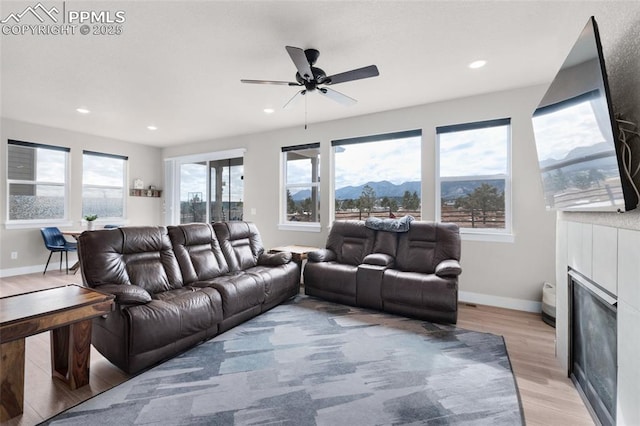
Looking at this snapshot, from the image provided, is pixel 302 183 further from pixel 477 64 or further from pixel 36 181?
pixel 36 181

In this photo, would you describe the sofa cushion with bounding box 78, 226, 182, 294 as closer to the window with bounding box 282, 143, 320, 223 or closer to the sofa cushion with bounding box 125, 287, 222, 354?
the sofa cushion with bounding box 125, 287, 222, 354

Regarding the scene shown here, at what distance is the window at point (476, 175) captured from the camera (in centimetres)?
361

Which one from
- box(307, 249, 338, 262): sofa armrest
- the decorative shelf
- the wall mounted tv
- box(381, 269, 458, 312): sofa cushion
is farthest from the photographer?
the decorative shelf

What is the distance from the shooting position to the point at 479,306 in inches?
141

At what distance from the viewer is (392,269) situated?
143 inches

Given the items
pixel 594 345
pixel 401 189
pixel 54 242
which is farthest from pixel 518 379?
pixel 54 242

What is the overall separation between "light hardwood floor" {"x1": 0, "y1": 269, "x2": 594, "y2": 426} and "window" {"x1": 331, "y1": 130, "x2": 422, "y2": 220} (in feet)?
5.77

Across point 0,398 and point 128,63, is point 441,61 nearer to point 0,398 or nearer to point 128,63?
point 128,63

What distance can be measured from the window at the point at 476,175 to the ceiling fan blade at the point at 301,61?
219cm

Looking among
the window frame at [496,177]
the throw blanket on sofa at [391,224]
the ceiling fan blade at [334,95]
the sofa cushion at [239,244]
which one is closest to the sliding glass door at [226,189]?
the sofa cushion at [239,244]

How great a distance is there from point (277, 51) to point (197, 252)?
2206 mm

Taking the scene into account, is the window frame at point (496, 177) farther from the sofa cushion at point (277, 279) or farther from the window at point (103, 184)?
the window at point (103, 184)

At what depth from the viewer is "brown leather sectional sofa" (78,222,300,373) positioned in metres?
2.10

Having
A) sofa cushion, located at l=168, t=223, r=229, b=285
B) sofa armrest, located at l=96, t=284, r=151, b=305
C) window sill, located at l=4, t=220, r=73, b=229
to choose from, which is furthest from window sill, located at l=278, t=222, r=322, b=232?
window sill, located at l=4, t=220, r=73, b=229
